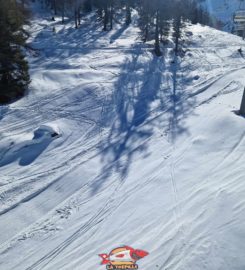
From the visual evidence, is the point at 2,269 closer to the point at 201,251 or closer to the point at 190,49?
the point at 201,251

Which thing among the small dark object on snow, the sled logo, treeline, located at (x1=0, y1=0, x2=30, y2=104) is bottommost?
the small dark object on snow

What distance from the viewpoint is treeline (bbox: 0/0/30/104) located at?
15.7 meters

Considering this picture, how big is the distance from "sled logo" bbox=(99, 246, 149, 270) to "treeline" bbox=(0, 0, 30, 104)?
42.2ft

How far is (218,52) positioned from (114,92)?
67.0 feet

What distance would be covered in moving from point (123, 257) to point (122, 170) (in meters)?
4.30

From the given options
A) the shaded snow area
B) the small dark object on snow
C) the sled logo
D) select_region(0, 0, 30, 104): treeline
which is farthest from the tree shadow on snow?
select_region(0, 0, 30, 104): treeline

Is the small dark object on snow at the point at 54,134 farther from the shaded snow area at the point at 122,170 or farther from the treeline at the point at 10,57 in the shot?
the treeline at the point at 10,57

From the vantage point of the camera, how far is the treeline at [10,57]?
51.5ft

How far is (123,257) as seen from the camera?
272 inches

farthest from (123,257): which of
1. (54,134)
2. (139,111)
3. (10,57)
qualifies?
(10,57)

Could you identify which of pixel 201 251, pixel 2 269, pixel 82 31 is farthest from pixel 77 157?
pixel 82 31

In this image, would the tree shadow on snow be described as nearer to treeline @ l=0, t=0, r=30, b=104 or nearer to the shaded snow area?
the shaded snow area

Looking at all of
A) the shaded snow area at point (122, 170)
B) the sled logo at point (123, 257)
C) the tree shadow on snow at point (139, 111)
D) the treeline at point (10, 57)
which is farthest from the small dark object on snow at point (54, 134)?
the sled logo at point (123, 257)

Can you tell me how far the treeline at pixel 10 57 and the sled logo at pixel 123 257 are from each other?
42.2 feet
